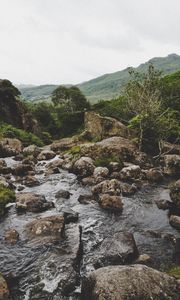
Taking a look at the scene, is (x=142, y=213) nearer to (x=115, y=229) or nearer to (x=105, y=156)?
(x=115, y=229)

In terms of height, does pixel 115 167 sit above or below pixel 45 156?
above

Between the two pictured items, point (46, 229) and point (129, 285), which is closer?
point (129, 285)

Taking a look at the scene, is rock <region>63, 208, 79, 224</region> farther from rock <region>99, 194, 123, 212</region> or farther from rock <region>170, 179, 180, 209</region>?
rock <region>170, 179, 180, 209</region>

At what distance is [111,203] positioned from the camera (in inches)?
952

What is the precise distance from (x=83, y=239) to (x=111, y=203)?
589 cm

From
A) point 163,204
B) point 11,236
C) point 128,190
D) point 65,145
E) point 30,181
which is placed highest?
point 11,236

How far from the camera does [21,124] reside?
228 feet

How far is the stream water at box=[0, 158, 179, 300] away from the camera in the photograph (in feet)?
46.0


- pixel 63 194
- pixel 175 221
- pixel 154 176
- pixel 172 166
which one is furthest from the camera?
pixel 172 166

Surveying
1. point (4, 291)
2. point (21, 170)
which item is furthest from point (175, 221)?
point (21, 170)

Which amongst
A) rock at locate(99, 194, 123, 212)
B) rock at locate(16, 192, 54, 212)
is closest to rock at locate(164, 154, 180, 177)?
rock at locate(99, 194, 123, 212)

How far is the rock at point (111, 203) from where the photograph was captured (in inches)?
945

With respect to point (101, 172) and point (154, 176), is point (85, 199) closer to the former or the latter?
point (101, 172)

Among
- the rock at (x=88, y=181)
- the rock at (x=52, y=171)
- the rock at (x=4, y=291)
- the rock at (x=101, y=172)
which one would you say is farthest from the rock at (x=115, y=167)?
the rock at (x=4, y=291)
